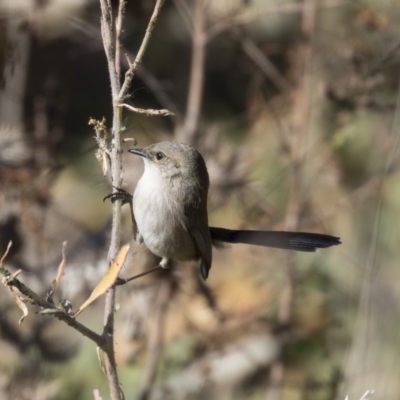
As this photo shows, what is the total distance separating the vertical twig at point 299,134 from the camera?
4074mm

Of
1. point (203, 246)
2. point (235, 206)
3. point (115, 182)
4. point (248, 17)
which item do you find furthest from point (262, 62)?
point (115, 182)

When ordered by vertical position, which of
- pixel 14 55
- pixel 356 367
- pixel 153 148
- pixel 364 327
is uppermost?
pixel 14 55

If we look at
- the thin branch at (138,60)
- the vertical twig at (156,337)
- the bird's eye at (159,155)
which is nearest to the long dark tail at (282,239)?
the bird's eye at (159,155)

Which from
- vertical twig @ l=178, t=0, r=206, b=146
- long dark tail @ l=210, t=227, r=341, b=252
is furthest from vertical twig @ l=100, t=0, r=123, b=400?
vertical twig @ l=178, t=0, r=206, b=146

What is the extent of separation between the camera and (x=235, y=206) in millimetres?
4188

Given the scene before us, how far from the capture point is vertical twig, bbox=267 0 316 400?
13.4ft

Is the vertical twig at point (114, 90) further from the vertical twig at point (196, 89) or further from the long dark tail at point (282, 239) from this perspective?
the vertical twig at point (196, 89)

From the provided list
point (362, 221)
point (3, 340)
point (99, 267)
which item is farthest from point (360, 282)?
point (3, 340)

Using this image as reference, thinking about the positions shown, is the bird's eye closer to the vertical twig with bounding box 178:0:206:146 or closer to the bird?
the bird

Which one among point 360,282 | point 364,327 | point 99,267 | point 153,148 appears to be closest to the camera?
point 153,148

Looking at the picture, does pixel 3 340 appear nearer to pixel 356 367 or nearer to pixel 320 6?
pixel 356 367

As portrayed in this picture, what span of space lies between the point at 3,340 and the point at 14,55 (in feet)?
5.35

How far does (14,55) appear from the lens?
4.06m

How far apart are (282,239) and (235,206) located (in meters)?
1.40
